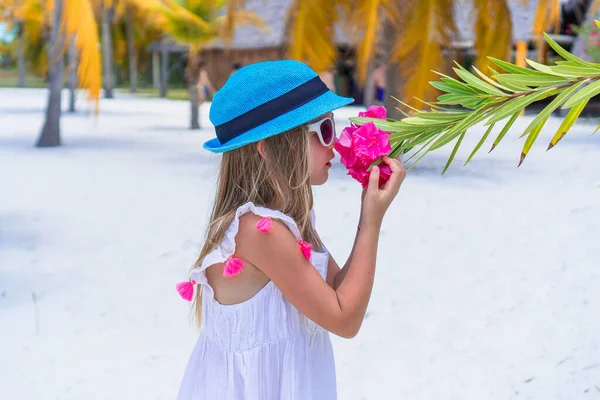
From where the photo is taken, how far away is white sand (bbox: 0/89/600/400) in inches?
117

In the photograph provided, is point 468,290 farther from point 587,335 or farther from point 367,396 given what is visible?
point 367,396

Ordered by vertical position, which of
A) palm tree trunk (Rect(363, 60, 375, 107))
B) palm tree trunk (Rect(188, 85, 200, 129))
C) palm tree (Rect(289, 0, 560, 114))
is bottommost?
palm tree trunk (Rect(363, 60, 375, 107))

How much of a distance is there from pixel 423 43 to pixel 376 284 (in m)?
3.89

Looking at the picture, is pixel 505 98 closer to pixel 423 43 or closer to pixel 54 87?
pixel 423 43

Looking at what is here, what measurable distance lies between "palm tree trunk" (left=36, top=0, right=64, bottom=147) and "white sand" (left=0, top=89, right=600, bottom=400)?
7.28 ft

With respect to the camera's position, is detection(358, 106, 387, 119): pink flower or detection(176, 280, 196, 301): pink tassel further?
detection(176, 280, 196, 301): pink tassel

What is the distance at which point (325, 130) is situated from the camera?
1459 millimetres

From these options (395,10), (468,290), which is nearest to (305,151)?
(468,290)

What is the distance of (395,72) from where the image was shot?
352 inches

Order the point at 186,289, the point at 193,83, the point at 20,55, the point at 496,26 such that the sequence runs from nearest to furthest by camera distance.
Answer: the point at 186,289, the point at 496,26, the point at 193,83, the point at 20,55

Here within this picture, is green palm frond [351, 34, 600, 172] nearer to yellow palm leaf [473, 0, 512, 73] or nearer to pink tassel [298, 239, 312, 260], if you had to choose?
pink tassel [298, 239, 312, 260]

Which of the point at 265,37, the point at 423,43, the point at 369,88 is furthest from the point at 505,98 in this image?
the point at 265,37

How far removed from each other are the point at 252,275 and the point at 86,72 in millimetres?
6692

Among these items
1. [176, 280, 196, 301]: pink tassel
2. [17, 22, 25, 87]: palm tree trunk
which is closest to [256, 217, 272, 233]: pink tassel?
[176, 280, 196, 301]: pink tassel
